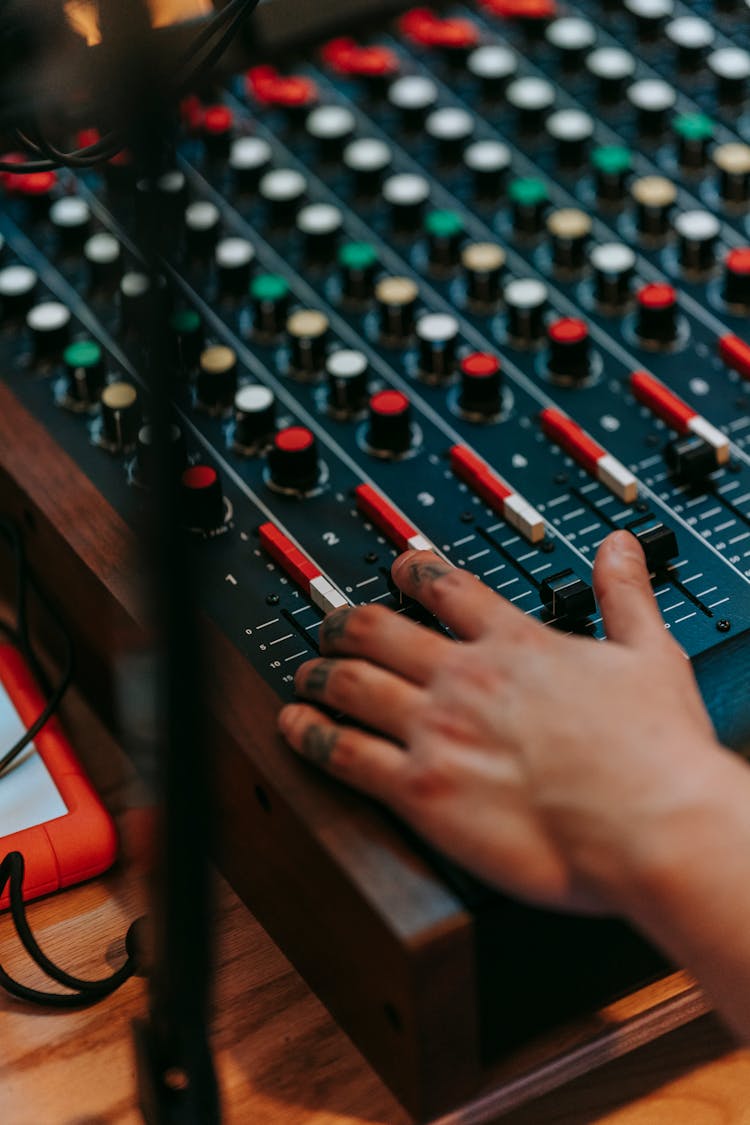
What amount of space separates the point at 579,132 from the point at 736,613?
47cm

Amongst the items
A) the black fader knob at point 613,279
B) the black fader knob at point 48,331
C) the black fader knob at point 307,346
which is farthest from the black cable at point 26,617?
the black fader knob at point 613,279

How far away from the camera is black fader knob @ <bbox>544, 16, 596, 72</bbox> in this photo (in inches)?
49.7

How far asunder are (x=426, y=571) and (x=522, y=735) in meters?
0.14

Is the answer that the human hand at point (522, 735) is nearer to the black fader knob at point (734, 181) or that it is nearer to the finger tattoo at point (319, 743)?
the finger tattoo at point (319, 743)

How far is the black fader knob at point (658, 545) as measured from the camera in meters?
0.87

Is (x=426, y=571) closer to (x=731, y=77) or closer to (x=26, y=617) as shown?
(x=26, y=617)

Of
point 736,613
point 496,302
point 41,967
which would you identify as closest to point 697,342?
point 496,302

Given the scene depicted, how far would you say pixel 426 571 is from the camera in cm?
82

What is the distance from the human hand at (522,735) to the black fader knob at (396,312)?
30 centimetres

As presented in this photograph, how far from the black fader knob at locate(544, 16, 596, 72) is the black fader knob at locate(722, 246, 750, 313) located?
288mm

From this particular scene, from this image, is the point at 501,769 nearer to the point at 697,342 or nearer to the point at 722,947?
the point at 722,947

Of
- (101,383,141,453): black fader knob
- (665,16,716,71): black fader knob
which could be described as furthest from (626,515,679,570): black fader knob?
(665,16,716,71): black fader knob

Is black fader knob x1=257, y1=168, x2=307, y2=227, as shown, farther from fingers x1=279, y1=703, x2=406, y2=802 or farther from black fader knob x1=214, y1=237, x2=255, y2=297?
fingers x1=279, y1=703, x2=406, y2=802

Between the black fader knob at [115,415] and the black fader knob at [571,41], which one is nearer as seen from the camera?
the black fader knob at [115,415]
